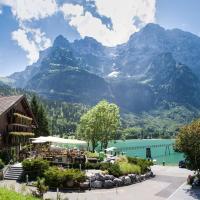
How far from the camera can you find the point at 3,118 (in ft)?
178

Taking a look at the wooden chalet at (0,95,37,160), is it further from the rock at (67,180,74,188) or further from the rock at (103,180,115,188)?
the rock at (103,180,115,188)

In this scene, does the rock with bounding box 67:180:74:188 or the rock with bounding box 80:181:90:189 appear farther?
the rock with bounding box 80:181:90:189

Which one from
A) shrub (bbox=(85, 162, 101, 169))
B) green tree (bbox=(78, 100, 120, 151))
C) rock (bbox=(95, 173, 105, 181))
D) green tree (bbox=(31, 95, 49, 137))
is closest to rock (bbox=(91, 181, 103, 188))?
rock (bbox=(95, 173, 105, 181))

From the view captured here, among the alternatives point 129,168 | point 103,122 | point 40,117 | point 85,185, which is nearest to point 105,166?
point 129,168

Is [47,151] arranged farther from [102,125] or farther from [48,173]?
[102,125]

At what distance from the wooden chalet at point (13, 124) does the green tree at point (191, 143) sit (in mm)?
23241

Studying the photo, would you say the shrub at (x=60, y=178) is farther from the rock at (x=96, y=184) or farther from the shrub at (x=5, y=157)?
the shrub at (x=5, y=157)

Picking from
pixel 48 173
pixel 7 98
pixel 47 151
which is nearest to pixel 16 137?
pixel 7 98

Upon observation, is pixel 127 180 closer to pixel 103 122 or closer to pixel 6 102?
pixel 6 102

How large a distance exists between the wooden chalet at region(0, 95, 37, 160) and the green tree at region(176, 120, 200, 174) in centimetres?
2324

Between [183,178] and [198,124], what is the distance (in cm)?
1090

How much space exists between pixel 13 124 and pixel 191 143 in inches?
1156

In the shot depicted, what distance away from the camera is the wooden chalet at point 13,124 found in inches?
2128

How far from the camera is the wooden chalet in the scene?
177ft
